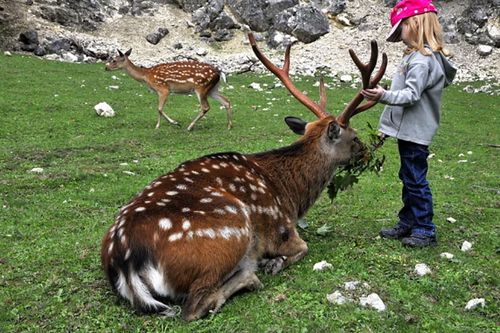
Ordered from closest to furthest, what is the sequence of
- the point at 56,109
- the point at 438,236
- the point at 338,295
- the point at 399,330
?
the point at 399,330 < the point at 338,295 < the point at 438,236 < the point at 56,109

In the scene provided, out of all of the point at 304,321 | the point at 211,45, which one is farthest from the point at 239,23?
the point at 304,321

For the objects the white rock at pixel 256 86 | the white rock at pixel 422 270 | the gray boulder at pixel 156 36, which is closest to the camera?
the white rock at pixel 422 270

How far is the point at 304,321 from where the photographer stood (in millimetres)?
3330

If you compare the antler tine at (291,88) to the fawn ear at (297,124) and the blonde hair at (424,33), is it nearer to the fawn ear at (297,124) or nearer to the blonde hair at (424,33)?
the fawn ear at (297,124)

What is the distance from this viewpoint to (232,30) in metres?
26.5

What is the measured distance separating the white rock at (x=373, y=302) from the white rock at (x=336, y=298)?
0.11m

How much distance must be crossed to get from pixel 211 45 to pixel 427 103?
22.1 m

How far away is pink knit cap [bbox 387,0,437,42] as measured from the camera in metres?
4.45

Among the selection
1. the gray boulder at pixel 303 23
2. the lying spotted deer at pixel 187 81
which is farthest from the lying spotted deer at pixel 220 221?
the gray boulder at pixel 303 23

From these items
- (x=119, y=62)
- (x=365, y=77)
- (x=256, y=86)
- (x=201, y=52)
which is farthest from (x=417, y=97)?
(x=201, y=52)

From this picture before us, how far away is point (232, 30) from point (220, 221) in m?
23.7

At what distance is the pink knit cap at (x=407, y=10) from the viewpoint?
4.45 m

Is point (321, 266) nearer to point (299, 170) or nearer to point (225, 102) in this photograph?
point (299, 170)

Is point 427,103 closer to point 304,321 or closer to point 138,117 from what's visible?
point 304,321
